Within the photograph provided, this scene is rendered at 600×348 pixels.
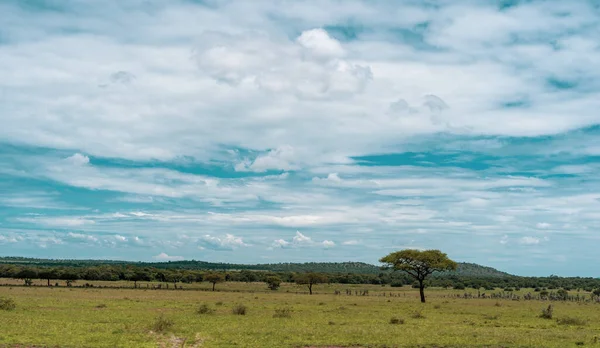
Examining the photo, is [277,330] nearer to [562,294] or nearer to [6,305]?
[6,305]

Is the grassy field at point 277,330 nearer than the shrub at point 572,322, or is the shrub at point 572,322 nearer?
the grassy field at point 277,330

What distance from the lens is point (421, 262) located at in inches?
3017

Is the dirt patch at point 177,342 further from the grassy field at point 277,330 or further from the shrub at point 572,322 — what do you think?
the shrub at point 572,322

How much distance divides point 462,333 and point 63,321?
91.2 ft

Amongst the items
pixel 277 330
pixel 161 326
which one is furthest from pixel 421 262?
pixel 161 326

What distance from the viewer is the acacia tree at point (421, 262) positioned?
2995 inches

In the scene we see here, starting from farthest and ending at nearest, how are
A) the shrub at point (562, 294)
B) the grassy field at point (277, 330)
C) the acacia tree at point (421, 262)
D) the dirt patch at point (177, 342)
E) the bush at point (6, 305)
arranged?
the shrub at point (562, 294) < the acacia tree at point (421, 262) < the bush at point (6, 305) < the grassy field at point (277, 330) < the dirt patch at point (177, 342)

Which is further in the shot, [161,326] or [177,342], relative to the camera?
[161,326]

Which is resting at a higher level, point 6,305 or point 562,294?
point 562,294

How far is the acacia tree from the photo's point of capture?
7606 cm

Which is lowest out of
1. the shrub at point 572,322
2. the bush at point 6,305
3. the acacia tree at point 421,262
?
the bush at point 6,305

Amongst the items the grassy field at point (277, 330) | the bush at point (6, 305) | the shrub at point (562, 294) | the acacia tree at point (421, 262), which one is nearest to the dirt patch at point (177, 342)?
the grassy field at point (277, 330)

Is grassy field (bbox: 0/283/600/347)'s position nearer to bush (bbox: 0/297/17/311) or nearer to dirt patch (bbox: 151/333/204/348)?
dirt patch (bbox: 151/333/204/348)

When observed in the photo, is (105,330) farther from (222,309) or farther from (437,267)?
(437,267)
